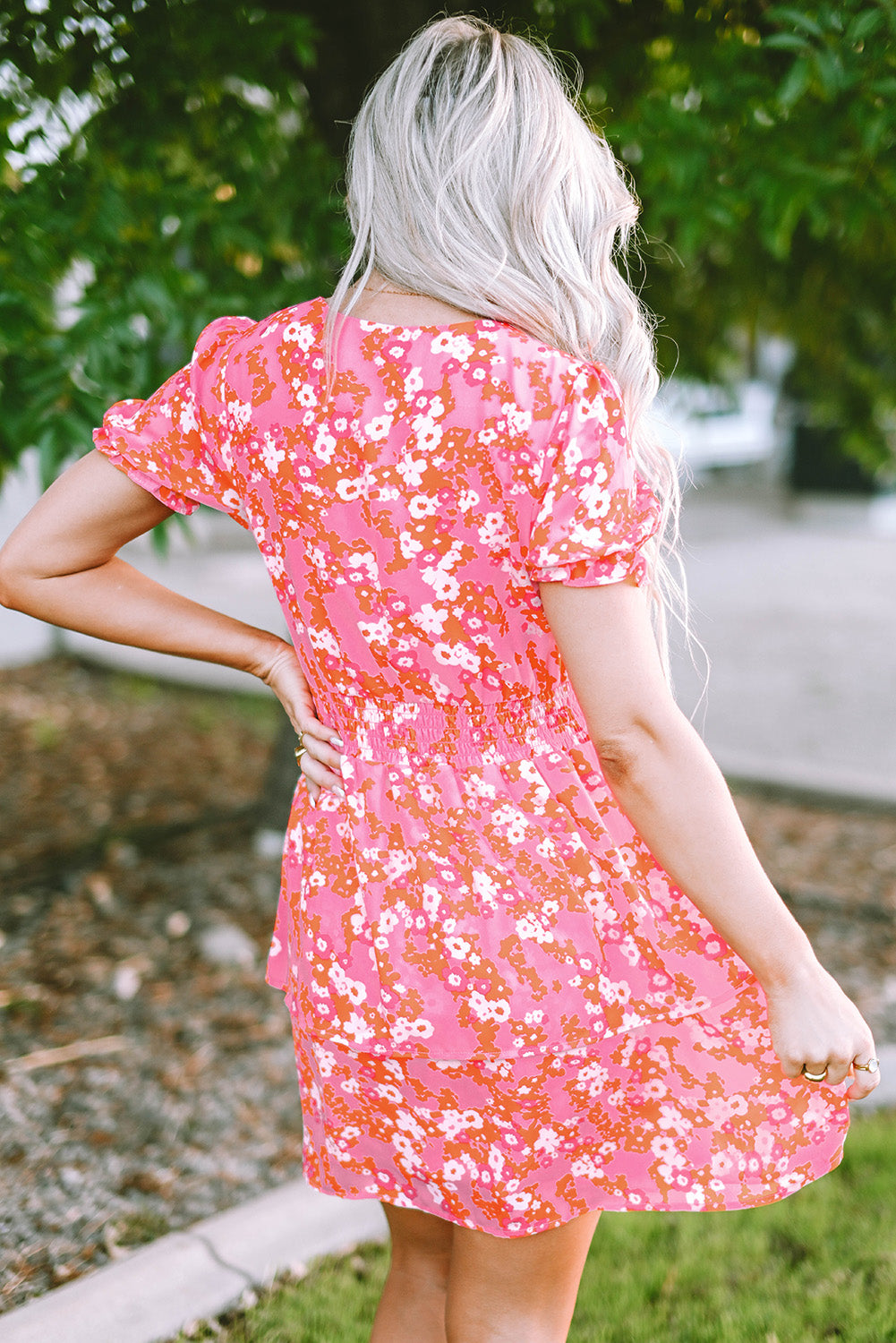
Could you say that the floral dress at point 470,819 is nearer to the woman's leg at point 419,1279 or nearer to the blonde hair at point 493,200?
the blonde hair at point 493,200

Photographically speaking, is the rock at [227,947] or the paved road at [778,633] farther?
the paved road at [778,633]

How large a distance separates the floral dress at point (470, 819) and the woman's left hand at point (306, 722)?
0.03 metres

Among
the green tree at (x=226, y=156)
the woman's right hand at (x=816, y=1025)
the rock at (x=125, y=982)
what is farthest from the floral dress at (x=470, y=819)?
the rock at (x=125, y=982)

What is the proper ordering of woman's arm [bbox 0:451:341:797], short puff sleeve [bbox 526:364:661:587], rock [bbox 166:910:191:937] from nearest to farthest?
short puff sleeve [bbox 526:364:661:587]
woman's arm [bbox 0:451:341:797]
rock [bbox 166:910:191:937]

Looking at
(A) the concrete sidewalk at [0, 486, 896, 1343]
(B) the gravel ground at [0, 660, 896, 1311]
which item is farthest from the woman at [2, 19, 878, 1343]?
(B) the gravel ground at [0, 660, 896, 1311]

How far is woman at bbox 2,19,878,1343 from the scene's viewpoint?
4.07ft

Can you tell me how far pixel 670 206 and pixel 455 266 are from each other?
1.49 metres

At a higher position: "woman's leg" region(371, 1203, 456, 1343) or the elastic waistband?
the elastic waistband

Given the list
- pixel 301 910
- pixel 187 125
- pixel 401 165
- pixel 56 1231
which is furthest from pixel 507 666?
pixel 187 125

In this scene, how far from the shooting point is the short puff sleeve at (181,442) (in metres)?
1.46

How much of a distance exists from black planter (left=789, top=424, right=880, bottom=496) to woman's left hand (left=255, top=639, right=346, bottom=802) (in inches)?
602

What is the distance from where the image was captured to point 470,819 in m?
1.36

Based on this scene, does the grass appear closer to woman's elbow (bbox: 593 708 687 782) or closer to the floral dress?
the floral dress

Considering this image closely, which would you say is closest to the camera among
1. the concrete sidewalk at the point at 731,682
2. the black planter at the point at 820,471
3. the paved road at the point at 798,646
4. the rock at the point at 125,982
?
the concrete sidewalk at the point at 731,682
